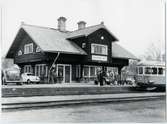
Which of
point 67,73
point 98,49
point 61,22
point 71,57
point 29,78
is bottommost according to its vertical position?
point 29,78

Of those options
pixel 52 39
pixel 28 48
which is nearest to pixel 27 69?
pixel 28 48

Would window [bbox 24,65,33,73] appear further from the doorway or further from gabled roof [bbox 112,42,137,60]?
gabled roof [bbox 112,42,137,60]

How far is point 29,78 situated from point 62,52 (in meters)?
1.31

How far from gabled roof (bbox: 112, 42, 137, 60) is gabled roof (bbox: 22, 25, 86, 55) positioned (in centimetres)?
111

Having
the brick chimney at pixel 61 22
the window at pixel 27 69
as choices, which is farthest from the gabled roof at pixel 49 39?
the window at pixel 27 69

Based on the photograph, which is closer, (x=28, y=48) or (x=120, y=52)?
(x=28, y=48)

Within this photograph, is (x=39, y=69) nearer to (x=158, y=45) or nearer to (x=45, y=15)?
(x=45, y=15)

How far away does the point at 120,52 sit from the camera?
27.3ft

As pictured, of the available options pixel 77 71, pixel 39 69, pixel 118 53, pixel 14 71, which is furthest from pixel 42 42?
pixel 118 53

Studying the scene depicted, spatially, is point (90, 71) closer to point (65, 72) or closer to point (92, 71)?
point (92, 71)

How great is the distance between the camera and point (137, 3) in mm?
6559

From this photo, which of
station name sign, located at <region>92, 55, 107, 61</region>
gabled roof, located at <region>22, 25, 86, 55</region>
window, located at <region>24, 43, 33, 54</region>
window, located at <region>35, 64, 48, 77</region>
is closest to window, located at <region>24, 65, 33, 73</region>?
window, located at <region>35, 64, 48, 77</region>

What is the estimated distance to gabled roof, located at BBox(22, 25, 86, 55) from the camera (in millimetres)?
6832

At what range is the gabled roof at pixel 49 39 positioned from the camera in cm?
683
